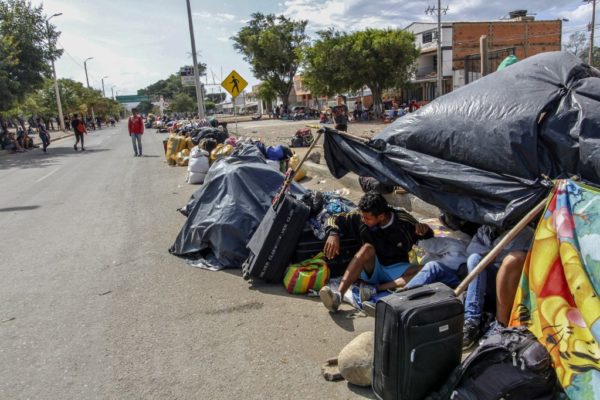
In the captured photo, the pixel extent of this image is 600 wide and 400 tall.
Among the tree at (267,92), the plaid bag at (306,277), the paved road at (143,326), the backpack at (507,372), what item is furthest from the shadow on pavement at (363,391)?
the tree at (267,92)

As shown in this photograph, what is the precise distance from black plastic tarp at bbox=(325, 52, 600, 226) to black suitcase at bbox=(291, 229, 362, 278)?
931 mm

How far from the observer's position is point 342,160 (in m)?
4.31

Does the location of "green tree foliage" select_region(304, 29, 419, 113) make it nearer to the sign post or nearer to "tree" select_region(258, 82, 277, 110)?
the sign post

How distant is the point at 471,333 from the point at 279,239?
78.3 inches

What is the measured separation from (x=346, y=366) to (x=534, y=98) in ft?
7.08

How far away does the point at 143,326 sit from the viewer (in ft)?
12.8

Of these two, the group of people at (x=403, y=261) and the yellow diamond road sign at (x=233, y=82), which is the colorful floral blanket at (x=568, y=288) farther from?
the yellow diamond road sign at (x=233, y=82)

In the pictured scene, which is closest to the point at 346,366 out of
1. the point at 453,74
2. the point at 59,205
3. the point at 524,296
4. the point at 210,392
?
the point at 210,392

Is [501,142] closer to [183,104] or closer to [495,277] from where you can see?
[495,277]

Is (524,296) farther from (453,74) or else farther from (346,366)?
(453,74)

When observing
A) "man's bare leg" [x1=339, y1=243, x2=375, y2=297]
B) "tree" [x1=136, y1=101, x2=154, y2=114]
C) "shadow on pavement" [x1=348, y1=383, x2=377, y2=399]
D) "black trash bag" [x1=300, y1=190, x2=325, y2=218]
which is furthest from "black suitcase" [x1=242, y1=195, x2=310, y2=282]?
"tree" [x1=136, y1=101, x2=154, y2=114]

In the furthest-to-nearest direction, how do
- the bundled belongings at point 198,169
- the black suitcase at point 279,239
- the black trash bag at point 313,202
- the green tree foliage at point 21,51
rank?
1. the green tree foliage at point 21,51
2. the bundled belongings at point 198,169
3. the black trash bag at point 313,202
4. the black suitcase at point 279,239

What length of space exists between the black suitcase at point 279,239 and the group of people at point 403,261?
0.35 m

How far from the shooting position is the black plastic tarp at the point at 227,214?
17.1 feet
